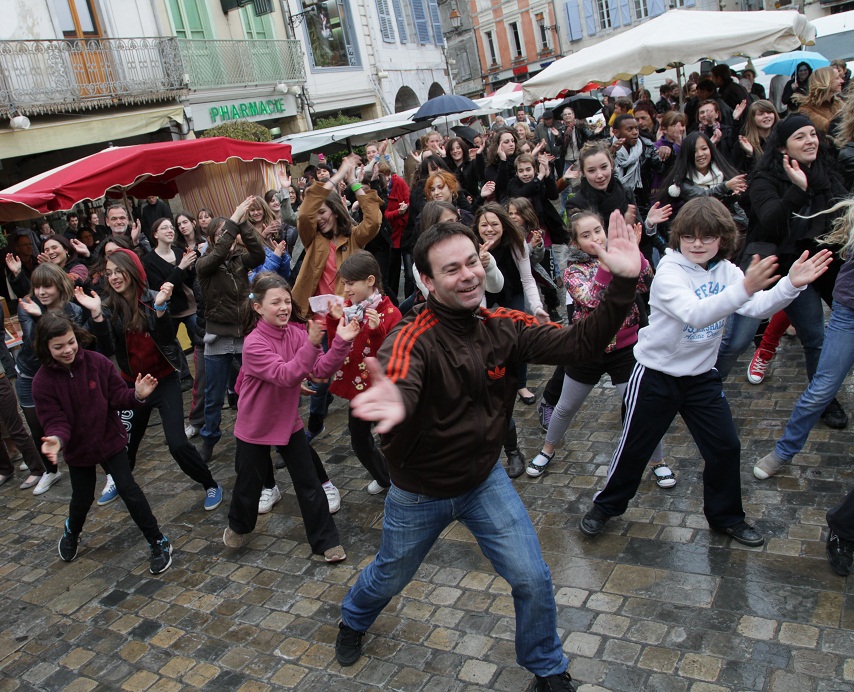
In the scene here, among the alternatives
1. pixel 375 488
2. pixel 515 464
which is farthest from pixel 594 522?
pixel 375 488

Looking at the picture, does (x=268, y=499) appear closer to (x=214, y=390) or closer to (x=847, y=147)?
(x=214, y=390)

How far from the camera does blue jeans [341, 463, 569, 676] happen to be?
2.96 m

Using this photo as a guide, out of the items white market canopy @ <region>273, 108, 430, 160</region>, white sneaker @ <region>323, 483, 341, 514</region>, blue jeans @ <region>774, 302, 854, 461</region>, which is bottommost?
white sneaker @ <region>323, 483, 341, 514</region>

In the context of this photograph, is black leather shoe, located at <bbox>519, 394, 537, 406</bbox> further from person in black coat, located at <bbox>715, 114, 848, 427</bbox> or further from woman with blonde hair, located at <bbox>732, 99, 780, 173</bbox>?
woman with blonde hair, located at <bbox>732, 99, 780, 173</bbox>

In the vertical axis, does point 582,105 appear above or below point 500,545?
above

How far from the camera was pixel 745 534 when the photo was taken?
3.87 meters

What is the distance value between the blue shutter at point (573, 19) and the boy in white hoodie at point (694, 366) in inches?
1815

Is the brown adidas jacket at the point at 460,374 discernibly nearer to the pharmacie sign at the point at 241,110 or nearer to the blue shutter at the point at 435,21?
the pharmacie sign at the point at 241,110

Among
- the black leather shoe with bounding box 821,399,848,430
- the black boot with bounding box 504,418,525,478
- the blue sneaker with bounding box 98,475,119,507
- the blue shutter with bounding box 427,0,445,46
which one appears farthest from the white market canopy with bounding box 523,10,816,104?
the blue shutter with bounding box 427,0,445,46

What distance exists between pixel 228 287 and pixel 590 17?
1750 inches

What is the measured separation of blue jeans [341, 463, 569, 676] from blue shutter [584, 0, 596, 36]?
154 ft

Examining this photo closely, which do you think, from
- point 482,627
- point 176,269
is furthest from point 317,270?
point 482,627

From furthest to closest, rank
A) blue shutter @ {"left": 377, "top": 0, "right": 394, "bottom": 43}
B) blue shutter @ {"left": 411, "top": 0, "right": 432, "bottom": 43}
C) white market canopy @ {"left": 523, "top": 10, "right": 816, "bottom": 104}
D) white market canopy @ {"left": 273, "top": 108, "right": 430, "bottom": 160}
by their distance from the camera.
Answer: blue shutter @ {"left": 411, "top": 0, "right": 432, "bottom": 43} → blue shutter @ {"left": 377, "top": 0, "right": 394, "bottom": 43} → white market canopy @ {"left": 273, "top": 108, "right": 430, "bottom": 160} → white market canopy @ {"left": 523, "top": 10, "right": 816, "bottom": 104}

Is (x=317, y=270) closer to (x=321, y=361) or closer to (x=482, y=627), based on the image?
(x=321, y=361)
